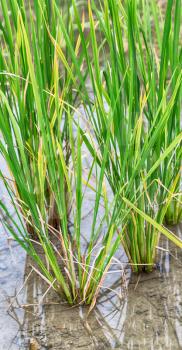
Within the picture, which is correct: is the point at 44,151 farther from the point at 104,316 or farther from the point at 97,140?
the point at 104,316

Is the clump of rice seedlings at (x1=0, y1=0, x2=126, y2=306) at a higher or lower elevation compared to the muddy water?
higher

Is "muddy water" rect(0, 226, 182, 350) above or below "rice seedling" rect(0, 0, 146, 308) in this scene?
below

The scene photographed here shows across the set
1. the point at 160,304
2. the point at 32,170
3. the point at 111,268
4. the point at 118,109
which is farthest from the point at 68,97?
the point at 160,304

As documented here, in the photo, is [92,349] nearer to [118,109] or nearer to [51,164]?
[51,164]

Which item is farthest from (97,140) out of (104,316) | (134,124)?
(104,316)

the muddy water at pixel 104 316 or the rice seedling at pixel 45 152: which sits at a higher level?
the rice seedling at pixel 45 152
